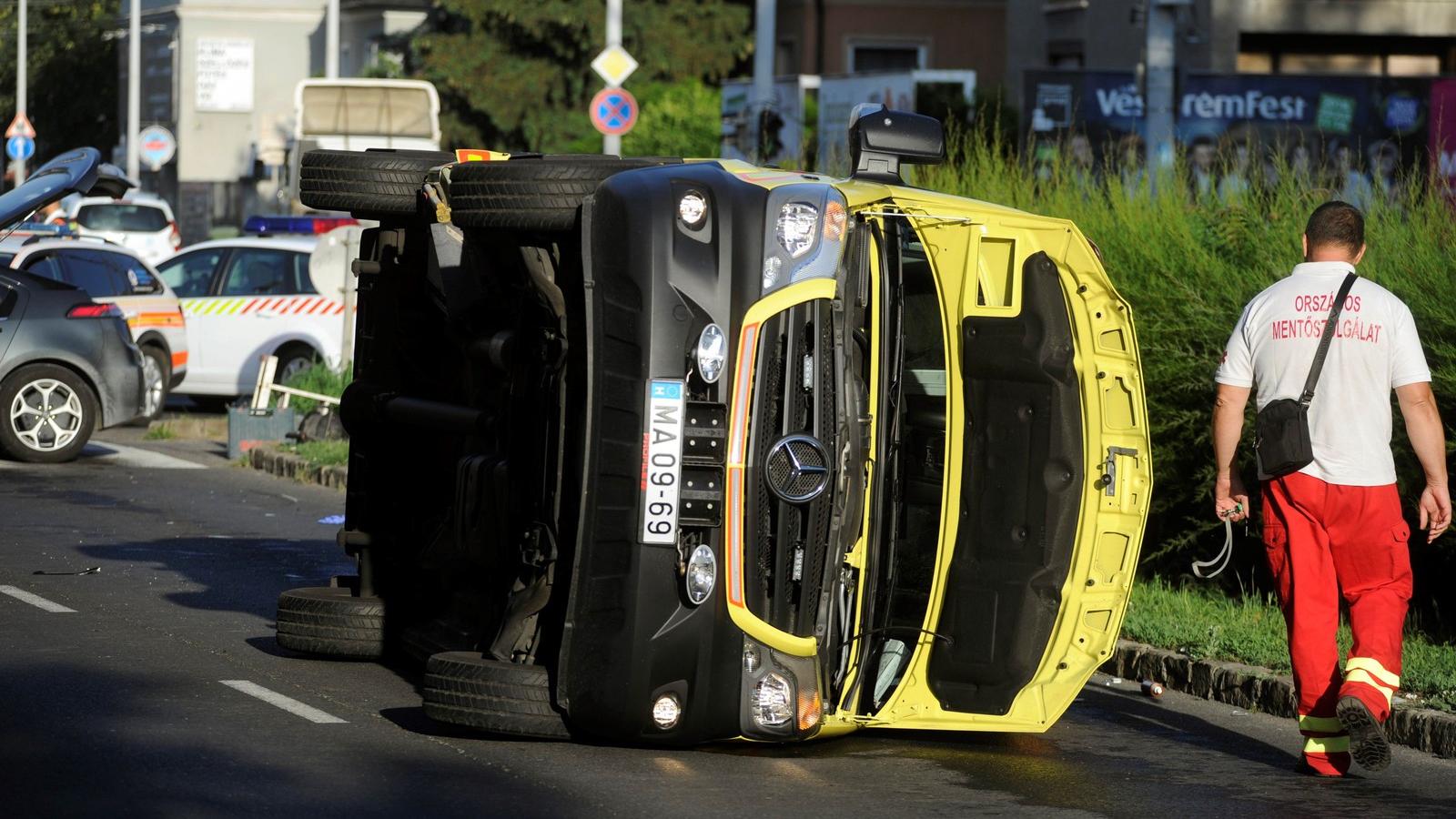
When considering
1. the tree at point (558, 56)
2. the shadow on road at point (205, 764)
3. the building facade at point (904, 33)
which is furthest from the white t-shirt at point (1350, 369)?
the tree at point (558, 56)

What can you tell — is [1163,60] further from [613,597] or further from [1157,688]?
[613,597]

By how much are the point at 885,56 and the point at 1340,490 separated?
123 feet

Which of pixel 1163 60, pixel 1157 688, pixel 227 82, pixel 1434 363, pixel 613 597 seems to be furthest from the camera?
pixel 227 82

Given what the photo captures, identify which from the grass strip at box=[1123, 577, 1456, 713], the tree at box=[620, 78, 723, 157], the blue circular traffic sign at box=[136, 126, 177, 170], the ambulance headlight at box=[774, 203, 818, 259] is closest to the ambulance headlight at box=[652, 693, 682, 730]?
the ambulance headlight at box=[774, 203, 818, 259]

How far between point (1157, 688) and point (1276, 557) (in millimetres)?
1680

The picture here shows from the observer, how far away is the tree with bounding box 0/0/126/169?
75562mm

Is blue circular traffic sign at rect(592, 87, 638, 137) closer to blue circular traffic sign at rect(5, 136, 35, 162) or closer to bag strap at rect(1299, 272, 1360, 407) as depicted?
bag strap at rect(1299, 272, 1360, 407)

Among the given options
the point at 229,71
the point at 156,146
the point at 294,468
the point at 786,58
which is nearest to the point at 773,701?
the point at 294,468

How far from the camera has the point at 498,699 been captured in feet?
23.6

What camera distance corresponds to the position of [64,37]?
75.7 metres

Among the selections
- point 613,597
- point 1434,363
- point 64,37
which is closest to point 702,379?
point 613,597

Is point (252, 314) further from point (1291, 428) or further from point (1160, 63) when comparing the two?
point (1291, 428)

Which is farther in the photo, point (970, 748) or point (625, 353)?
point (970, 748)

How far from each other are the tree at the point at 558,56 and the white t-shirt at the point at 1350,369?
120 ft
